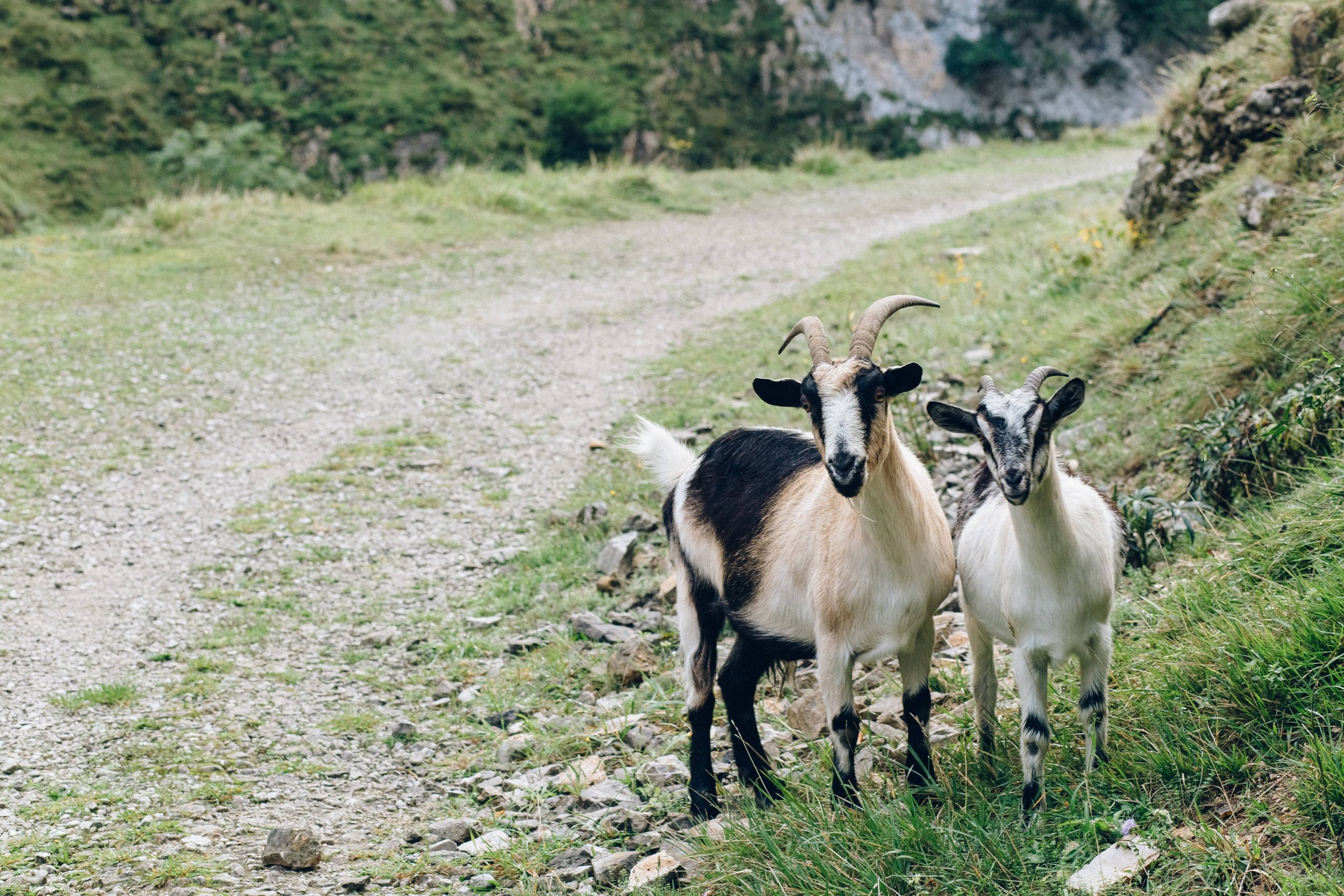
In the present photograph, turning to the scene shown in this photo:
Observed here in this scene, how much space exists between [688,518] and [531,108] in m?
16.3

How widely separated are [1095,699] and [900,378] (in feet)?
3.79

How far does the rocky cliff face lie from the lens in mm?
23281

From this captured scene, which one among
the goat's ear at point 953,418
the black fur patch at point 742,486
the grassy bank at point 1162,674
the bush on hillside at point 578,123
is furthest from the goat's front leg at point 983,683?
the bush on hillside at point 578,123

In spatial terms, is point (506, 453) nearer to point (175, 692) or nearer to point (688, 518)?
point (175, 692)

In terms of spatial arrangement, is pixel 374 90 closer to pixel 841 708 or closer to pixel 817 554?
pixel 817 554

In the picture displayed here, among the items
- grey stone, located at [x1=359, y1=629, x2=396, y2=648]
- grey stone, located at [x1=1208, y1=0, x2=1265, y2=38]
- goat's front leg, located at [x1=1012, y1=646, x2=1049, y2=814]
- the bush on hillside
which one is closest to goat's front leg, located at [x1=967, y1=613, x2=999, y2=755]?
goat's front leg, located at [x1=1012, y1=646, x2=1049, y2=814]

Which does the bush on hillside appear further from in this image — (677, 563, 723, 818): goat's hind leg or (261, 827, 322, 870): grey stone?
(261, 827, 322, 870): grey stone

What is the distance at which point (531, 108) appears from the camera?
19078 millimetres

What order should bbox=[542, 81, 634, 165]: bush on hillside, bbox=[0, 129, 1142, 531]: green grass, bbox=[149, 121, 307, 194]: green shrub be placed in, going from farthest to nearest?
1. bbox=[542, 81, 634, 165]: bush on hillside
2. bbox=[149, 121, 307, 194]: green shrub
3. bbox=[0, 129, 1142, 531]: green grass

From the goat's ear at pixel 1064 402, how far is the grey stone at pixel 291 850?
9.65 ft

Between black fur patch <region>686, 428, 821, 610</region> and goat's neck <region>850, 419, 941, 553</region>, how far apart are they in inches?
22.2

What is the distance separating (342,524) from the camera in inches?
276

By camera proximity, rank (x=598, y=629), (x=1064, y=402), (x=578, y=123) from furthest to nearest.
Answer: (x=578, y=123) < (x=598, y=629) < (x=1064, y=402)

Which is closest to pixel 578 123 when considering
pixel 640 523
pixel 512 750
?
pixel 640 523
